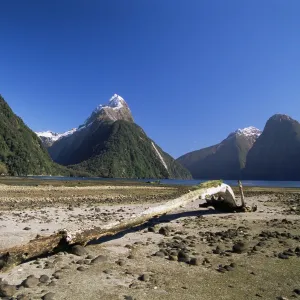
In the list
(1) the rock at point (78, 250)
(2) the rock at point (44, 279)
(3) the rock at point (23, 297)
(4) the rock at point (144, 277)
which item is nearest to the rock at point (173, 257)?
(4) the rock at point (144, 277)

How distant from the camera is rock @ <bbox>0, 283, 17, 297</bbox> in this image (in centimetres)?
624

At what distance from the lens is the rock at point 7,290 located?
6.24 m

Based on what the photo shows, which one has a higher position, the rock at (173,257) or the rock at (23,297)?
the rock at (23,297)

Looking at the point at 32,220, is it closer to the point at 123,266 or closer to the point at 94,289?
the point at 123,266

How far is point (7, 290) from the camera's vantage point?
632 cm

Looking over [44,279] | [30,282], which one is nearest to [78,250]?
[44,279]

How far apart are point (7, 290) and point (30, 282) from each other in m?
0.61

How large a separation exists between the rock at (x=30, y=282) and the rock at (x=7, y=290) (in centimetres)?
27

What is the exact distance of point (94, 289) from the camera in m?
6.75

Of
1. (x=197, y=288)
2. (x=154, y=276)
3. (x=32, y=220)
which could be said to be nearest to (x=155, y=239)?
(x=154, y=276)

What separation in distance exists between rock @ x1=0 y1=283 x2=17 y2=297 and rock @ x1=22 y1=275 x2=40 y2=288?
0.27m

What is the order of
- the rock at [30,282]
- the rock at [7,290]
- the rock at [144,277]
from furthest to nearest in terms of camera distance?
1. the rock at [144,277]
2. the rock at [30,282]
3. the rock at [7,290]

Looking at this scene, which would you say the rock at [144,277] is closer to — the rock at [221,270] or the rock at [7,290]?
the rock at [221,270]

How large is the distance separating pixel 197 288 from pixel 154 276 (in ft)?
3.94
